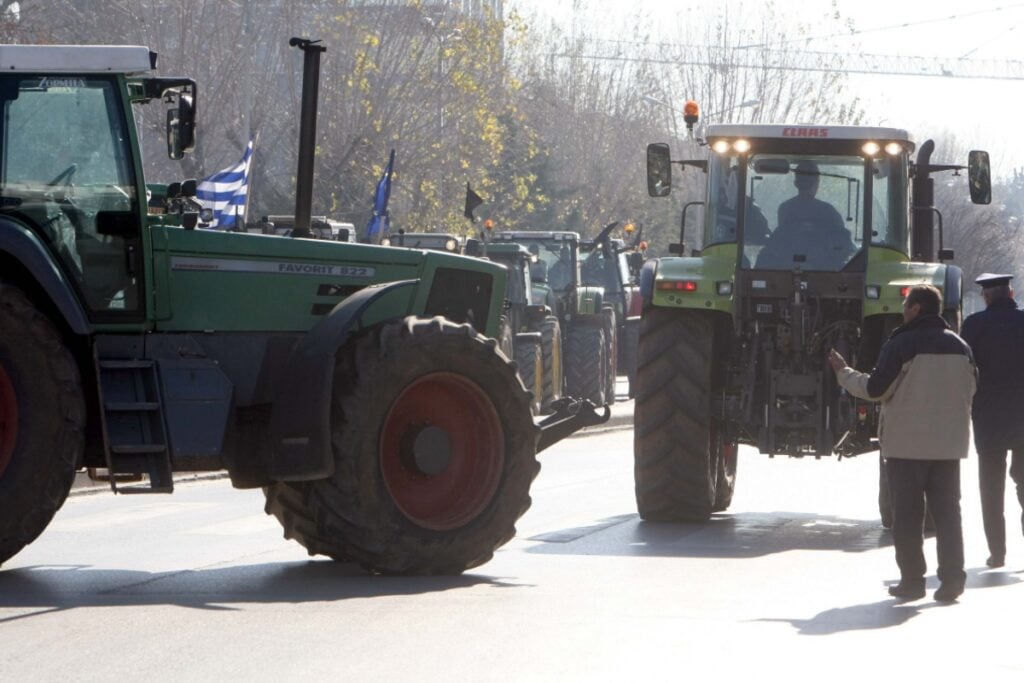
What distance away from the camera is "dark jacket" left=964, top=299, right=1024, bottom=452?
13.2 m

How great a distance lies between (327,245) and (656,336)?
382cm

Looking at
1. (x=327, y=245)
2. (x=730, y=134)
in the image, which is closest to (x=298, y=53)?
(x=730, y=134)

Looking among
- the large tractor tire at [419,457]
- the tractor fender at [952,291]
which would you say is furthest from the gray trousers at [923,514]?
the tractor fender at [952,291]

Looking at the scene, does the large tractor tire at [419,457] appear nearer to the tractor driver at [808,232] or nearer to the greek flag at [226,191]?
the tractor driver at [808,232]

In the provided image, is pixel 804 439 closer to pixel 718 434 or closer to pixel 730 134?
pixel 718 434

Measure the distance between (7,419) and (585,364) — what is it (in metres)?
20.6

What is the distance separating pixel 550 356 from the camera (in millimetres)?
29750

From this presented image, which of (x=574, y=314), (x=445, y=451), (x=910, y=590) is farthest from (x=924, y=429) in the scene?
(x=574, y=314)

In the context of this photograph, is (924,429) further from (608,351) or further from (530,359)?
(608,351)

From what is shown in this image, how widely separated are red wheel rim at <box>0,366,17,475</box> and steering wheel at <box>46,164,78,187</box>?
3.76ft

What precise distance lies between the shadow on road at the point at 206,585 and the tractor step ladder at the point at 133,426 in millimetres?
578

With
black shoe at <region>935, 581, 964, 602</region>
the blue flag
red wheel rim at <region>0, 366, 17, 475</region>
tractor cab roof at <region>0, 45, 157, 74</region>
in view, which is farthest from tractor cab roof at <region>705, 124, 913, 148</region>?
the blue flag

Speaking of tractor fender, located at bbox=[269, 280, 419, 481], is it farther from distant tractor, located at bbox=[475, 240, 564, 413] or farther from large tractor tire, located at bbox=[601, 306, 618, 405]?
large tractor tire, located at bbox=[601, 306, 618, 405]

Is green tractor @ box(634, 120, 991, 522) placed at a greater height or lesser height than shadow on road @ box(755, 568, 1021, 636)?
greater
